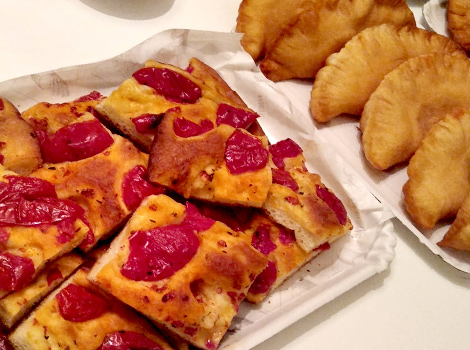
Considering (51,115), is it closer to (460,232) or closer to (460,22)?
(460,232)

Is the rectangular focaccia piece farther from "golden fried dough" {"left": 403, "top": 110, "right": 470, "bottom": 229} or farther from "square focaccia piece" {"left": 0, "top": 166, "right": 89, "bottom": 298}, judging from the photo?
"golden fried dough" {"left": 403, "top": 110, "right": 470, "bottom": 229}

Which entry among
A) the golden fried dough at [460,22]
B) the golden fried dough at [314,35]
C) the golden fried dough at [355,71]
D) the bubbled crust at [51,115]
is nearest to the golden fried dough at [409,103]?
the golden fried dough at [355,71]

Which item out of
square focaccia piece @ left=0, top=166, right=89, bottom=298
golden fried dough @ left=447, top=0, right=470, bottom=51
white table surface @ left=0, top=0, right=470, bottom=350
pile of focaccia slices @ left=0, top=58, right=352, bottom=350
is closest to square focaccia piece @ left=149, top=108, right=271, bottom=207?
pile of focaccia slices @ left=0, top=58, right=352, bottom=350

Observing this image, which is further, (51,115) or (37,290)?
Result: (51,115)

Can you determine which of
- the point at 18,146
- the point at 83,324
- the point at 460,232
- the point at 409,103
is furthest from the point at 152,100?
the point at 460,232

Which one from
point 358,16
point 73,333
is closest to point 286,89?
point 358,16

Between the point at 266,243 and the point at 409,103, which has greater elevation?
the point at 409,103

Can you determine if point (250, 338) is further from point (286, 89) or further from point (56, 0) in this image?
point (56, 0)
